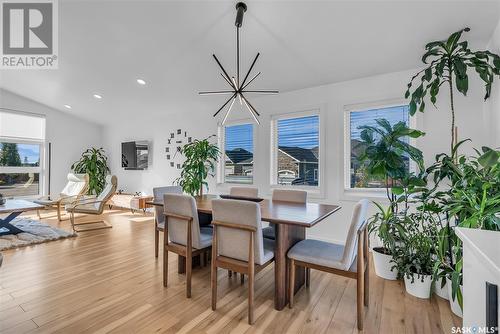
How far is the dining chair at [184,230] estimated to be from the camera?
2182 mm

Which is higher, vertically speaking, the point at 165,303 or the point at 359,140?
the point at 359,140

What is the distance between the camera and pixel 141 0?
2.58m

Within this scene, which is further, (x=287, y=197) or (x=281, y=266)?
(x=287, y=197)

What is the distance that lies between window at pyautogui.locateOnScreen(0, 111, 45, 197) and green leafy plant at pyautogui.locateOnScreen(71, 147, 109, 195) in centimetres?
85

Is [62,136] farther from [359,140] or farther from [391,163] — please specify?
[391,163]

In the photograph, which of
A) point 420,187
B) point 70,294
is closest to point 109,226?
point 70,294

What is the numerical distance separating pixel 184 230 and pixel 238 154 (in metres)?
2.73

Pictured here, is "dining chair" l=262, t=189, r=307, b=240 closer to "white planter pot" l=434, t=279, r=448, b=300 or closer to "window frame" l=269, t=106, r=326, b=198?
"window frame" l=269, t=106, r=326, b=198

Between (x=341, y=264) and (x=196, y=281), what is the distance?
59.8 inches

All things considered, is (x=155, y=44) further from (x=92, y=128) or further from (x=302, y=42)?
(x=92, y=128)

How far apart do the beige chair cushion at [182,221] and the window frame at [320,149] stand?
A: 2.11m

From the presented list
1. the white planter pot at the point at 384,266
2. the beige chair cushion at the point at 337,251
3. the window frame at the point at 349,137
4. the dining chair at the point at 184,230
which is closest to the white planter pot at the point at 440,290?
the white planter pot at the point at 384,266

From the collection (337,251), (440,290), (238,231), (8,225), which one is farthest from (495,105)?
(8,225)

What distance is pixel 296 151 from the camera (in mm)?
4145
